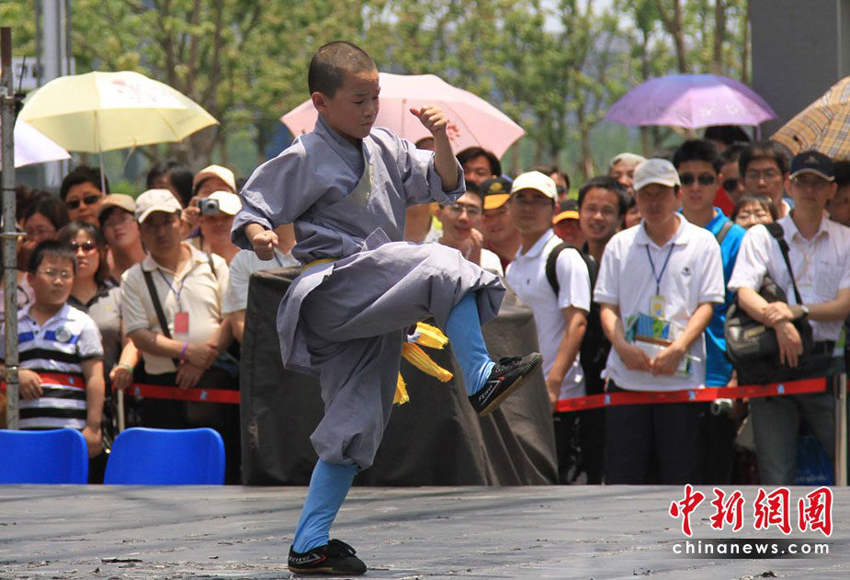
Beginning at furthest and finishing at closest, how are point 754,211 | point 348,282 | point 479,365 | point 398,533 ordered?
point 754,211
point 398,533
point 348,282
point 479,365

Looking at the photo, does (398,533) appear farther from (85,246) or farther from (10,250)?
(85,246)

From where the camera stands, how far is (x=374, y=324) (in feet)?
15.8

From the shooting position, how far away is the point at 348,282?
484 cm

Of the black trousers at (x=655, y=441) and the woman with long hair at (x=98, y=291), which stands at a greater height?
the woman with long hair at (x=98, y=291)

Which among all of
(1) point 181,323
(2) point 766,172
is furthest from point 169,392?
(2) point 766,172

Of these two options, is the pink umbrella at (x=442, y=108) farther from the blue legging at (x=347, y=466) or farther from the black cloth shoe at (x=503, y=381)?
the black cloth shoe at (x=503, y=381)

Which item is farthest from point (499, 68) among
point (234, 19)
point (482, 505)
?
point (482, 505)

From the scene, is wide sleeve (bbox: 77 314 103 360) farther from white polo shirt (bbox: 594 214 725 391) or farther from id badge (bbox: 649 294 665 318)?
id badge (bbox: 649 294 665 318)

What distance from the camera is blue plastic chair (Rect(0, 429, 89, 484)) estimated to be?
7953mm

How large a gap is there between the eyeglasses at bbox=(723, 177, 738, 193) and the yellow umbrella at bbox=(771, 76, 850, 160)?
623 mm

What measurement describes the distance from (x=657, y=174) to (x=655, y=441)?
1515 millimetres

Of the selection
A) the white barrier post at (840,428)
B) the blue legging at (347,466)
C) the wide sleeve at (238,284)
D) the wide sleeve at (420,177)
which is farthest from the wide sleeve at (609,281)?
the blue legging at (347,466)

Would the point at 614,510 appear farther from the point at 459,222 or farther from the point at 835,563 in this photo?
the point at 459,222

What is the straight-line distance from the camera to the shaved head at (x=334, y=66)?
4840 millimetres
